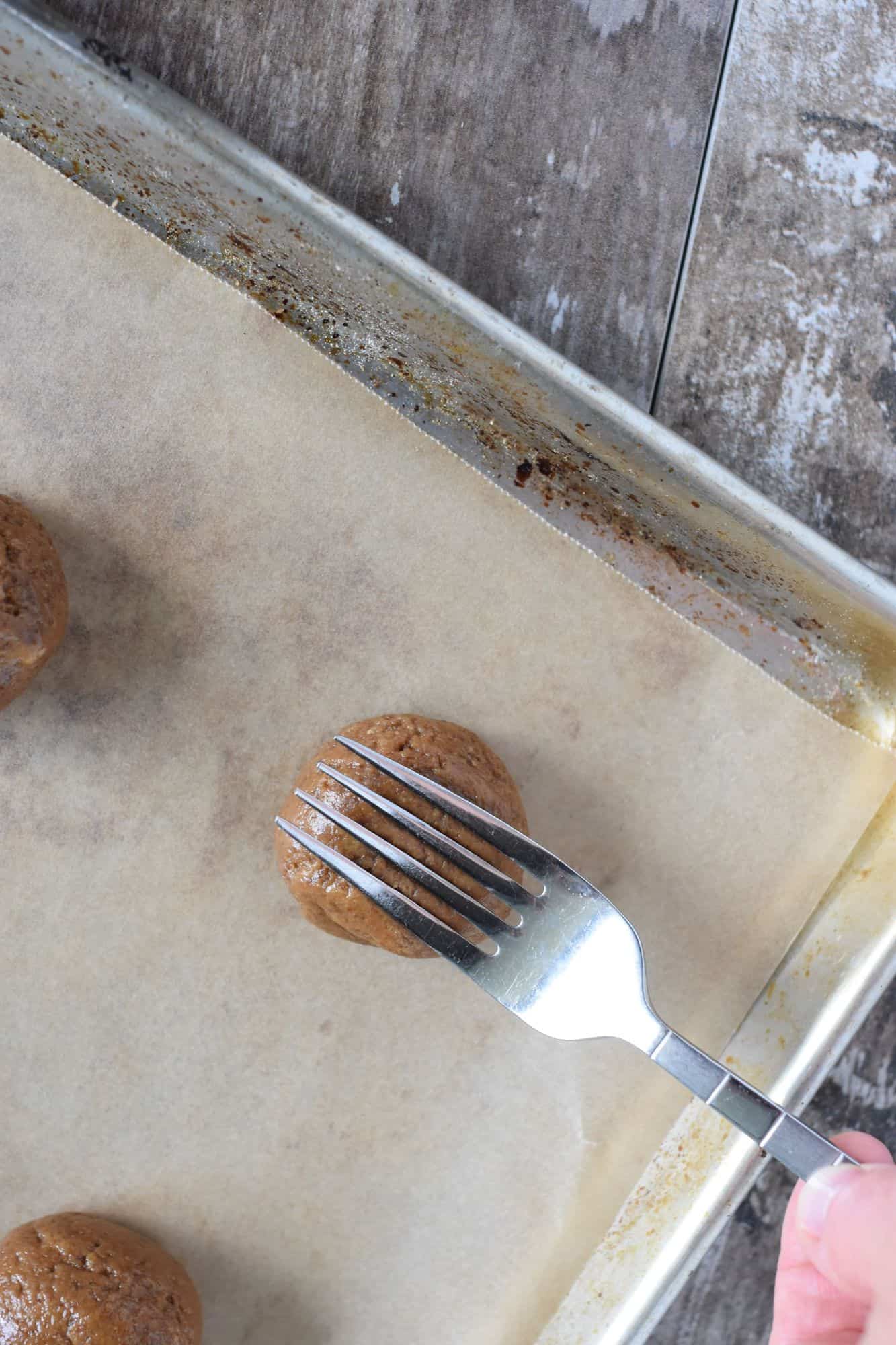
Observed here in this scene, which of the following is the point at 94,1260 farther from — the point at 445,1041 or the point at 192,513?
the point at 192,513

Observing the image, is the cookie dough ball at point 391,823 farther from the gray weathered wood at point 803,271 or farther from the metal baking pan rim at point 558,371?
the gray weathered wood at point 803,271

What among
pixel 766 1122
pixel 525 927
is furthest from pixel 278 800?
pixel 766 1122

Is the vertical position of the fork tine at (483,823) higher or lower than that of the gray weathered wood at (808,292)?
lower

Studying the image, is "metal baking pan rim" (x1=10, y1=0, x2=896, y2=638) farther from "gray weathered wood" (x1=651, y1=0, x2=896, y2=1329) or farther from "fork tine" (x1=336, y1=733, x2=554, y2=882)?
"fork tine" (x1=336, y1=733, x2=554, y2=882)

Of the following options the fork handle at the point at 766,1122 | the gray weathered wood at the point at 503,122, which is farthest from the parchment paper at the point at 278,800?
the fork handle at the point at 766,1122

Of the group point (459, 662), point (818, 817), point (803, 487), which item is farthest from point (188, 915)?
point (803, 487)

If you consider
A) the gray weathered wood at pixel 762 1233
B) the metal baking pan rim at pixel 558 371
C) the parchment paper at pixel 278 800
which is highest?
the metal baking pan rim at pixel 558 371
